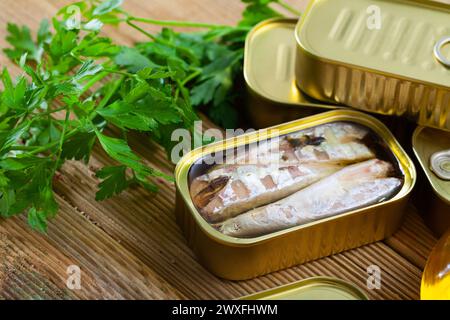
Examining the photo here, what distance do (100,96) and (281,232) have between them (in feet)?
1.98

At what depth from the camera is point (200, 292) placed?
1362mm

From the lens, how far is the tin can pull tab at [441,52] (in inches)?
56.5

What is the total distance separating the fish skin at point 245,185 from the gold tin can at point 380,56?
17cm

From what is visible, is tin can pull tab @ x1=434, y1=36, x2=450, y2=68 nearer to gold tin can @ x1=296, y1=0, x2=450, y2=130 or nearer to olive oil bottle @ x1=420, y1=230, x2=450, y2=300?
gold tin can @ x1=296, y1=0, x2=450, y2=130

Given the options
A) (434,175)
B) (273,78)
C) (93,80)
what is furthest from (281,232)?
(93,80)

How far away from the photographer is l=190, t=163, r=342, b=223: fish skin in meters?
1.34

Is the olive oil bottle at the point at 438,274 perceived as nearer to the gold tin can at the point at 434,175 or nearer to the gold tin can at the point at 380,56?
the gold tin can at the point at 434,175

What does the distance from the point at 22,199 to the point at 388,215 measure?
68cm
